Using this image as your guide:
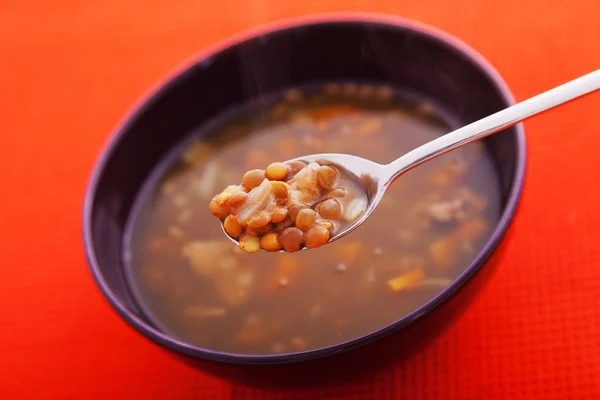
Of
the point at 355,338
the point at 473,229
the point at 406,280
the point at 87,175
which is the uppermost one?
the point at 87,175

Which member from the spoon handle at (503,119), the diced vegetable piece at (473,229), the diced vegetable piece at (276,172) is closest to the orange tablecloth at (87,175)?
the diced vegetable piece at (473,229)

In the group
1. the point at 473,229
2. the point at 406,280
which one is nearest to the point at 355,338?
the point at 406,280

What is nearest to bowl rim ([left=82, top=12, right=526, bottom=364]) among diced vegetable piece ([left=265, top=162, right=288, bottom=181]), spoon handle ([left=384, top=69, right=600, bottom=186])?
spoon handle ([left=384, top=69, right=600, bottom=186])

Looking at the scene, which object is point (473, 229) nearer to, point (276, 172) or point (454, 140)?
point (454, 140)

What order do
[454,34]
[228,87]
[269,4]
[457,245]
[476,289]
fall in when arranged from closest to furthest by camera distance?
[476,289] → [457,245] → [228,87] → [454,34] → [269,4]

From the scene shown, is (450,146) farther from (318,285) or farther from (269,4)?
(269,4)

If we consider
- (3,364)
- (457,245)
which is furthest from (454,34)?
(3,364)
